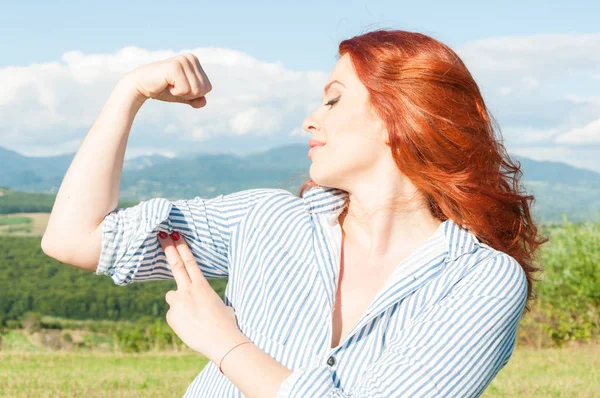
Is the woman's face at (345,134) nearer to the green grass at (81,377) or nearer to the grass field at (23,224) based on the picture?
the green grass at (81,377)

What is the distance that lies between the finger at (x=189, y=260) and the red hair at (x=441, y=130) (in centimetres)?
70

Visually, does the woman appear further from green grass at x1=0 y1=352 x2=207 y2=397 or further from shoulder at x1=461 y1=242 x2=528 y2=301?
green grass at x1=0 y1=352 x2=207 y2=397

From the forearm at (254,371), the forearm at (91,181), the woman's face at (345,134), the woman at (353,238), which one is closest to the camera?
the forearm at (254,371)

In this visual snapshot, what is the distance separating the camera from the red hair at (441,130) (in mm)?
2160

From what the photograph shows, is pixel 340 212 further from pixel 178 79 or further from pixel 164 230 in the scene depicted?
pixel 178 79

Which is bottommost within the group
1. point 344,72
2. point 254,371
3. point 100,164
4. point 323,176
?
point 254,371

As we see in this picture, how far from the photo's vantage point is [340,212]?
93.7 inches

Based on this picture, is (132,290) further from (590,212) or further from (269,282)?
(269,282)

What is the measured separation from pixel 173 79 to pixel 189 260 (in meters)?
0.54

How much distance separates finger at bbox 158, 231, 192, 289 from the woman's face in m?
0.49

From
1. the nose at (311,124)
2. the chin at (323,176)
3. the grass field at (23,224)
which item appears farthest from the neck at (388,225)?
the grass field at (23,224)

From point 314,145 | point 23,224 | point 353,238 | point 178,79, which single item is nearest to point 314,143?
point 314,145

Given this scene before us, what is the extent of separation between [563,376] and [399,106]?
219 inches

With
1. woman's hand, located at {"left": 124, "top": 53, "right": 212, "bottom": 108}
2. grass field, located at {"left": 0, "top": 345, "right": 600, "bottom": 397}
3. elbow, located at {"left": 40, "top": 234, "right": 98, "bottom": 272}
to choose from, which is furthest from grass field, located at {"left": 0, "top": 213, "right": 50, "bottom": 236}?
woman's hand, located at {"left": 124, "top": 53, "right": 212, "bottom": 108}
